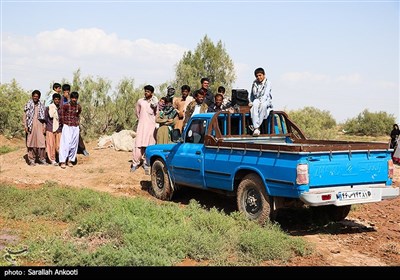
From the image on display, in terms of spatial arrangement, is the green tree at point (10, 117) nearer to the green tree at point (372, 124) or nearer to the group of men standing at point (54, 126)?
the group of men standing at point (54, 126)

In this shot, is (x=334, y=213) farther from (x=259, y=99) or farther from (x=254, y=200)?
(x=259, y=99)

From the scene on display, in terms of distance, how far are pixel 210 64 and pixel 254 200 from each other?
2135 cm

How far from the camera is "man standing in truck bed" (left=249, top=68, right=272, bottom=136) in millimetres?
8938

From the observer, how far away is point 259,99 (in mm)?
9227

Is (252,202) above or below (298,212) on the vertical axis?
above

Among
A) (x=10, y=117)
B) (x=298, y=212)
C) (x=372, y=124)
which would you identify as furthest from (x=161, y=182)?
(x=372, y=124)

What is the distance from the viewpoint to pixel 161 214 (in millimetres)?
7395

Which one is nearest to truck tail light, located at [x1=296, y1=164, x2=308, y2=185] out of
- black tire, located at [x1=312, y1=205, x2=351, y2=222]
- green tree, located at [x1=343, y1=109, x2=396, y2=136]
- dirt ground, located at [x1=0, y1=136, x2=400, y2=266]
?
dirt ground, located at [x1=0, y1=136, x2=400, y2=266]

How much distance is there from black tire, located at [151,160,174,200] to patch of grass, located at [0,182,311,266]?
64.5 inches

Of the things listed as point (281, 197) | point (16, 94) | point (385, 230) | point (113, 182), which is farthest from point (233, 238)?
point (16, 94)

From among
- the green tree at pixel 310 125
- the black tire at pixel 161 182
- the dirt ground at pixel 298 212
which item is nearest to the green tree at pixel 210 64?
the green tree at pixel 310 125

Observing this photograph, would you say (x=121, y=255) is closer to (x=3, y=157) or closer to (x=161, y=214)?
(x=161, y=214)

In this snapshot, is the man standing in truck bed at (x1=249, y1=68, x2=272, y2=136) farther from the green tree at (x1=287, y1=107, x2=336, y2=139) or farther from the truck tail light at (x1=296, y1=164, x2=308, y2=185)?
the green tree at (x1=287, y1=107, x2=336, y2=139)

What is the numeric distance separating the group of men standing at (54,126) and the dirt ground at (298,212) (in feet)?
1.55
